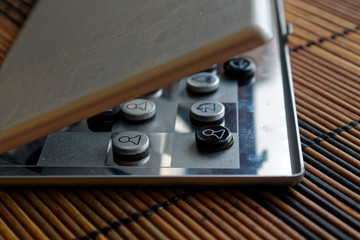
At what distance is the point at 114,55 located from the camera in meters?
0.51

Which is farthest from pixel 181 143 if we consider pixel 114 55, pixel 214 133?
pixel 114 55

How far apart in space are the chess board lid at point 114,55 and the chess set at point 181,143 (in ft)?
0.07

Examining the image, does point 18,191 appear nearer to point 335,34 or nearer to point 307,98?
point 307,98

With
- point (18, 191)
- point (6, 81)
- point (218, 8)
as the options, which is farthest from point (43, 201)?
point (218, 8)

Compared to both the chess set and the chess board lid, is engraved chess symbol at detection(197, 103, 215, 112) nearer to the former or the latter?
the chess set

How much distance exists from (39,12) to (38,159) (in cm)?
30

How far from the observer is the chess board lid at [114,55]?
45 centimetres

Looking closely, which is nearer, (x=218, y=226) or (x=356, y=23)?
(x=218, y=226)

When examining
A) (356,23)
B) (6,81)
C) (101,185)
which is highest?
(6,81)

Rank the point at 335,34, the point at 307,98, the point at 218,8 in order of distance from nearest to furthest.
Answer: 1. the point at 218,8
2. the point at 307,98
3. the point at 335,34

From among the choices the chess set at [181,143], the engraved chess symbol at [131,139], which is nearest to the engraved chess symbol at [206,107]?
the chess set at [181,143]

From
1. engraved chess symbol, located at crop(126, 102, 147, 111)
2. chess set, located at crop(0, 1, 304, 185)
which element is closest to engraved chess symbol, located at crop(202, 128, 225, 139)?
chess set, located at crop(0, 1, 304, 185)

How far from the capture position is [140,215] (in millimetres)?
527

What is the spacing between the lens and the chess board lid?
0.45 meters
